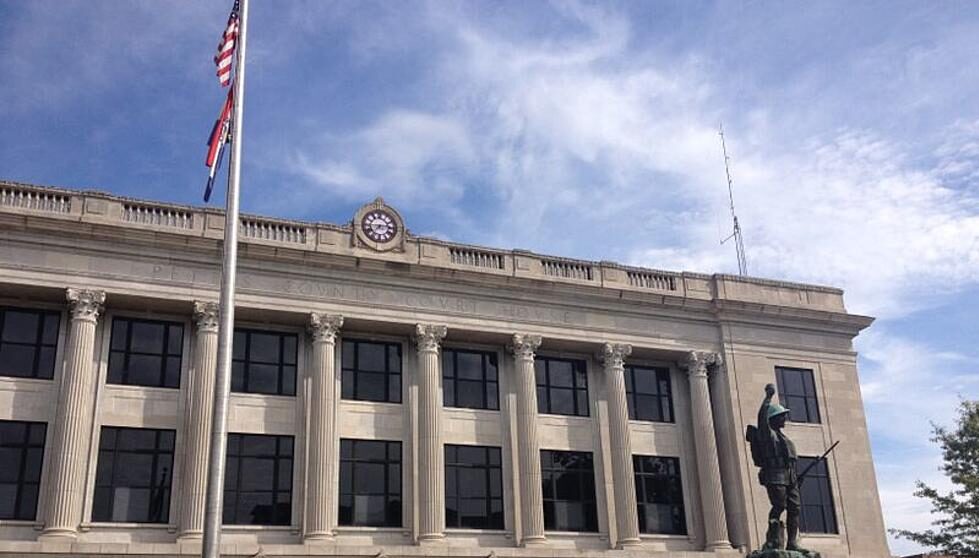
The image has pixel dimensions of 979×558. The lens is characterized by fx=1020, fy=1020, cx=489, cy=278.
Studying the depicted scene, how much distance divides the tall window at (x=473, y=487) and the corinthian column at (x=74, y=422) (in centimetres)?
1117

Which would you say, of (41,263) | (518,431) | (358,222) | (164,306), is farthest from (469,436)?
(41,263)

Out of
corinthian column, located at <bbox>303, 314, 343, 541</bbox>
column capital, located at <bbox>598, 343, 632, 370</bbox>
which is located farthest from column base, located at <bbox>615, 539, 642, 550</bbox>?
corinthian column, located at <bbox>303, 314, 343, 541</bbox>

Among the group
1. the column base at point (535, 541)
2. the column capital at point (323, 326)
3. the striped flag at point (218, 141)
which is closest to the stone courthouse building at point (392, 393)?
the column base at point (535, 541)

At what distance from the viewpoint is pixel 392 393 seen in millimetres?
33906

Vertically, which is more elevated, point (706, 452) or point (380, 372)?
point (380, 372)

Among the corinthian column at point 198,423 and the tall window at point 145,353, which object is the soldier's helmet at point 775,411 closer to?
the corinthian column at point 198,423

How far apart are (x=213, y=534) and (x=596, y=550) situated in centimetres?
1849

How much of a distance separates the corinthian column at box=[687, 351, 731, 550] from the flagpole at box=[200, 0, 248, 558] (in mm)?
20721

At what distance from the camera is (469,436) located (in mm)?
34188

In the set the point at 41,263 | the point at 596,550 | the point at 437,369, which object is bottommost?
the point at 596,550

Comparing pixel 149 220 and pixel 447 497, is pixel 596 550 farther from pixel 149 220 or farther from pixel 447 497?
pixel 149 220

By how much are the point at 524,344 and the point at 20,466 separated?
16106 millimetres

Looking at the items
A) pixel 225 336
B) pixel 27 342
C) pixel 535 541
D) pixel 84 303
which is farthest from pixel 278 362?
pixel 225 336

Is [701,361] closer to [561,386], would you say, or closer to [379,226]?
[561,386]
